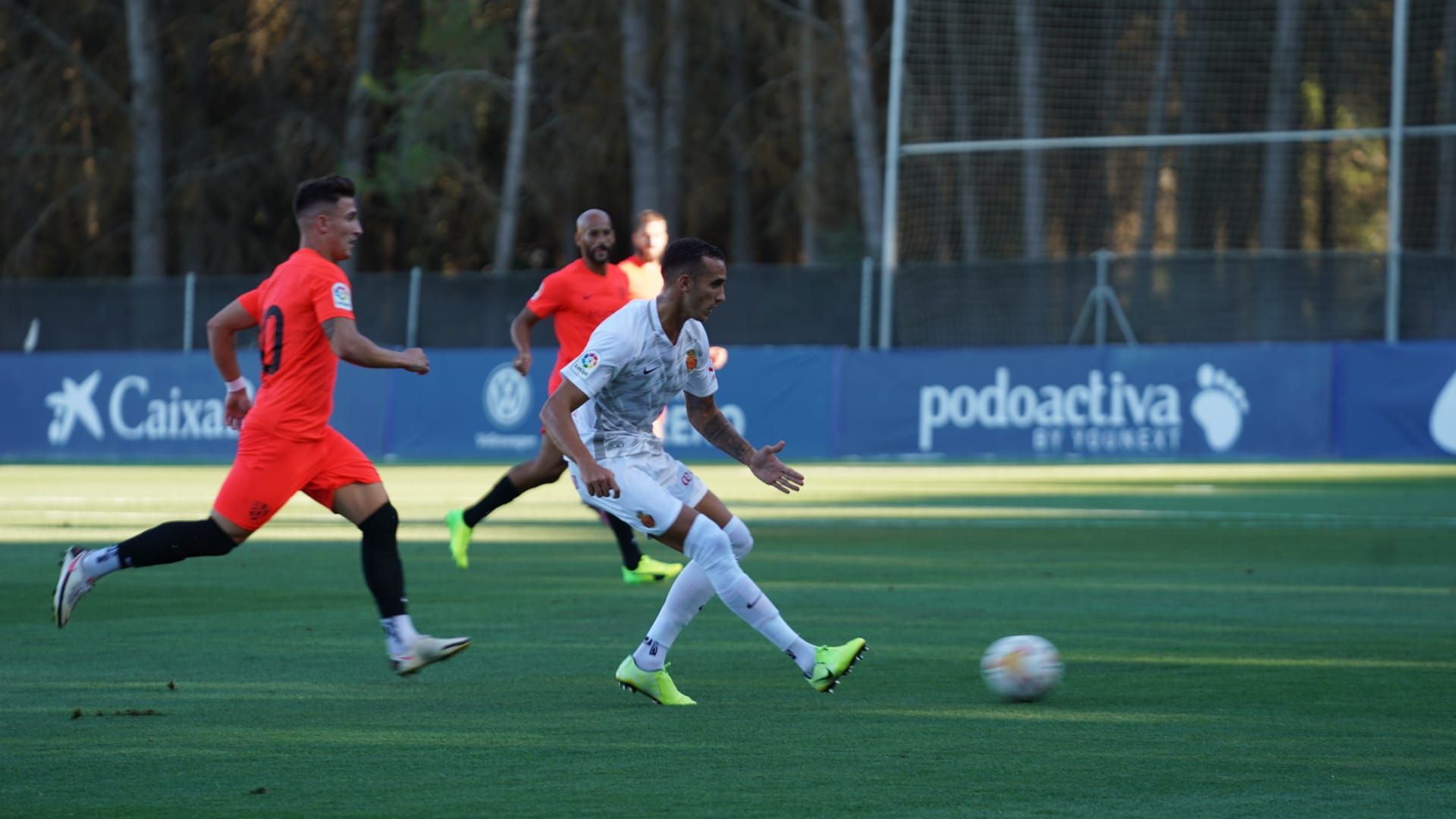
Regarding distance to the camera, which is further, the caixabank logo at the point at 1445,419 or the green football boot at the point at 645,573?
the caixabank logo at the point at 1445,419

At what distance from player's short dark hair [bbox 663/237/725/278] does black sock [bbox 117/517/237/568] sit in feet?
6.87

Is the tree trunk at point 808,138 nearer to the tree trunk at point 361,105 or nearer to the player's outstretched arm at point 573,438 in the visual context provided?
the tree trunk at point 361,105

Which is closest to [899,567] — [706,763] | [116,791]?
[706,763]

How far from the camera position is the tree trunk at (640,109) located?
4084cm

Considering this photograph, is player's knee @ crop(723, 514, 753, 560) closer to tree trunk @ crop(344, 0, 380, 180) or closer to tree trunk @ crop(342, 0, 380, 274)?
tree trunk @ crop(342, 0, 380, 274)

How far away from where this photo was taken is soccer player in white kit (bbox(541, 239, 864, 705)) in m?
7.36

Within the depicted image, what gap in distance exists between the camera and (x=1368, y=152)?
3431 centimetres

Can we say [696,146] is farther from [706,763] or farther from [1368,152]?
[706,763]

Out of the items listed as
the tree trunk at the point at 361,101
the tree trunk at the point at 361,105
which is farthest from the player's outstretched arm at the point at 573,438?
the tree trunk at the point at 361,101

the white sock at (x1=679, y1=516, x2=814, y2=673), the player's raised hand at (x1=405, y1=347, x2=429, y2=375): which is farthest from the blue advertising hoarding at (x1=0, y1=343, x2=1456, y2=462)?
the player's raised hand at (x1=405, y1=347, x2=429, y2=375)

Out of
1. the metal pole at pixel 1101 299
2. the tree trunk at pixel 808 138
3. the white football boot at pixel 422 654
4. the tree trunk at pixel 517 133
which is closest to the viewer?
the white football boot at pixel 422 654

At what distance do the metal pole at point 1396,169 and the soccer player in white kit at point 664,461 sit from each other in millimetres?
21394

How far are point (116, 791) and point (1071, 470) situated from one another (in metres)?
20.2

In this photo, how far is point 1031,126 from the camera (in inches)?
1312
